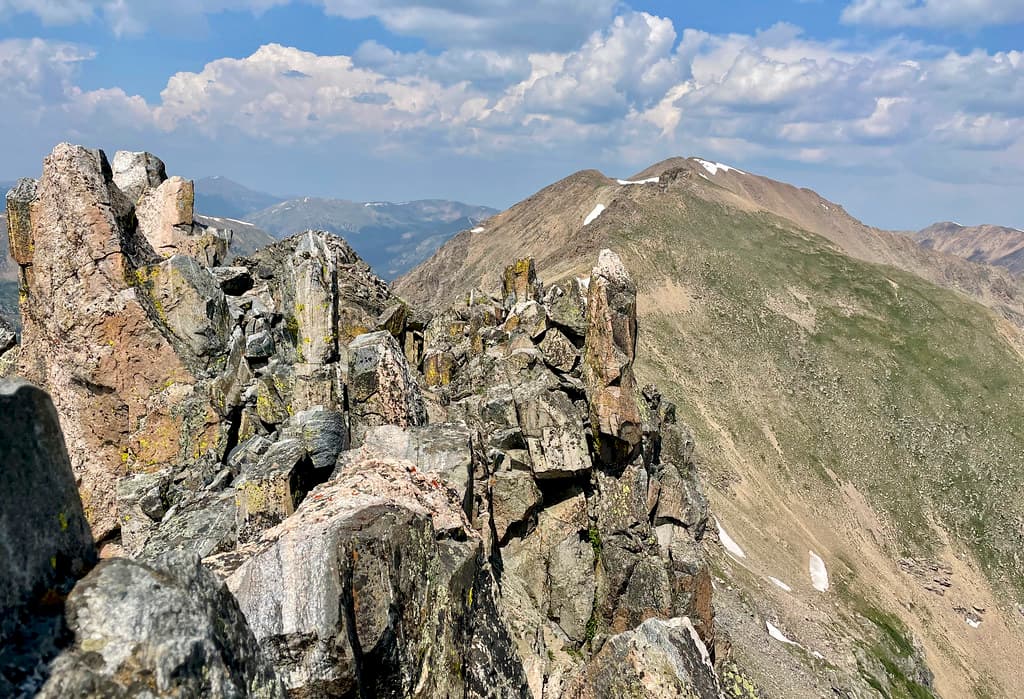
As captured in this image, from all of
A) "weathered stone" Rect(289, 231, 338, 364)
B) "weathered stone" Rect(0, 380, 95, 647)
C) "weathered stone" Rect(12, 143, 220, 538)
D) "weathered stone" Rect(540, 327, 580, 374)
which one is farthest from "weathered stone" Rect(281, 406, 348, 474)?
"weathered stone" Rect(540, 327, 580, 374)

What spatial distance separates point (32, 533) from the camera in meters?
5.07

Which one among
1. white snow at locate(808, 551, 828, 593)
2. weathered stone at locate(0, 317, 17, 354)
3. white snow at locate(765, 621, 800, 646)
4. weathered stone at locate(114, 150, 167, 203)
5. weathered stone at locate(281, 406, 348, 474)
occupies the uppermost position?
weathered stone at locate(114, 150, 167, 203)

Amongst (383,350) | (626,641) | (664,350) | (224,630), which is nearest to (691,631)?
(626,641)

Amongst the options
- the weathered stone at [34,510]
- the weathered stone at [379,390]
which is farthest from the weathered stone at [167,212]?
the weathered stone at [34,510]

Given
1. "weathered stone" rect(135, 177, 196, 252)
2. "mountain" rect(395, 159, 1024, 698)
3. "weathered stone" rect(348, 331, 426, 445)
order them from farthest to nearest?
"mountain" rect(395, 159, 1024, 698) → "weathered stone" rect(135, 177, 196, 252) → "weathered stone" rect(348, 331, 426, 445)

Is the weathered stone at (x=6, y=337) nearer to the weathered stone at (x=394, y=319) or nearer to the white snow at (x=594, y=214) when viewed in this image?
the weathered stone at (x=394, y=319)

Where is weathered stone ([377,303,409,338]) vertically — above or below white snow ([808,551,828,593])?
above

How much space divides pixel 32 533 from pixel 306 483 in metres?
7.77

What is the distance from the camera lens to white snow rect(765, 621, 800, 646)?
44.2 m

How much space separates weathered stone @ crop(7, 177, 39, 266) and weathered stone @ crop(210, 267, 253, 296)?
7497 millimetres

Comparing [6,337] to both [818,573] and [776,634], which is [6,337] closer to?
[776,634]

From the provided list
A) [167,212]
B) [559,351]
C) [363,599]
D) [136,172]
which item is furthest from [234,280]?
[363,599]

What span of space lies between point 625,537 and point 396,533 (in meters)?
25.0

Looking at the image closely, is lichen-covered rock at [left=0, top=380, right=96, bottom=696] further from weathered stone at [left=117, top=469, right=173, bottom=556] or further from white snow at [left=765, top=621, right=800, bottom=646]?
white snow at [left=765, top=621, right=800, bottom=646]
